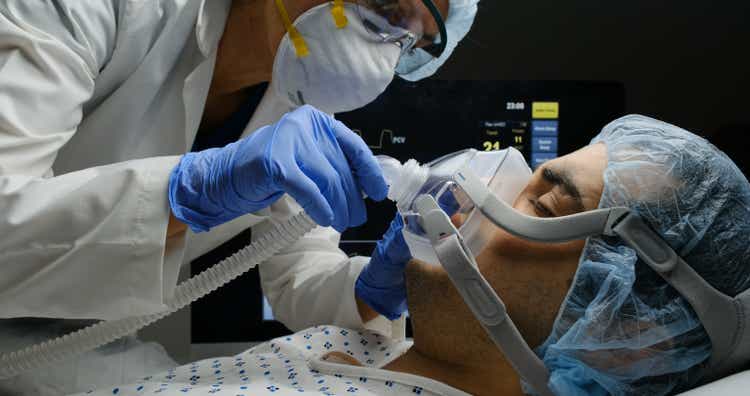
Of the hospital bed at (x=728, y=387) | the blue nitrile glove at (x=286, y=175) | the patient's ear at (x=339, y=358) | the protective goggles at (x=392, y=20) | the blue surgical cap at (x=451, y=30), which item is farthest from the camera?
the blue surgical cap at (x=451, y=30)

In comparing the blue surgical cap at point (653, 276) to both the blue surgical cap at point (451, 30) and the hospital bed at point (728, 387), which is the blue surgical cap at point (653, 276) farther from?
the blue surgical cap at point (451, 30)

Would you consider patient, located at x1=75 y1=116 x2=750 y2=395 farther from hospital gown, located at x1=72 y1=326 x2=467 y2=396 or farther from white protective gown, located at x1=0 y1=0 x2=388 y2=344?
white protective gown, located at x1=0 y1=0 x2=388 y2=344

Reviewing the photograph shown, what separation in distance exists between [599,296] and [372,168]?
447 mm

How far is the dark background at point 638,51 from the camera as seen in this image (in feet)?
8.28

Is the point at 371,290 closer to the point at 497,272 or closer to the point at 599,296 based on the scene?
the point at 497,272

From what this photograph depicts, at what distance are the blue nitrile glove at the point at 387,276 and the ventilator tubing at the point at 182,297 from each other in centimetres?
21

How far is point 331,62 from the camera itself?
168cm

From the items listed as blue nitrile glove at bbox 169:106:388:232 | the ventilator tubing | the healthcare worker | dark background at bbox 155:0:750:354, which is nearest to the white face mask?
the healthcare worker

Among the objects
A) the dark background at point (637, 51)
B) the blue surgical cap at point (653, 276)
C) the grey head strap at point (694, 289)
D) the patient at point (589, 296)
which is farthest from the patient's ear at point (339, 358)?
the dark background at point (637, 51)

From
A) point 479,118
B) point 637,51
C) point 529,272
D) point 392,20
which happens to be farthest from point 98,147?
point 637,51

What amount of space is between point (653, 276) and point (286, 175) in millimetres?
609

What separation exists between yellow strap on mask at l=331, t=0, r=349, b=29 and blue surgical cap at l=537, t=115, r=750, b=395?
2.27 ft

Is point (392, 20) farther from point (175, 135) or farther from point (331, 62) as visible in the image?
point (175, 135)

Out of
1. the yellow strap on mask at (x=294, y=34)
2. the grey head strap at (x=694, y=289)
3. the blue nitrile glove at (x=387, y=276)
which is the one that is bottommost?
the blue nitrile glove at (x=387, y=276)
